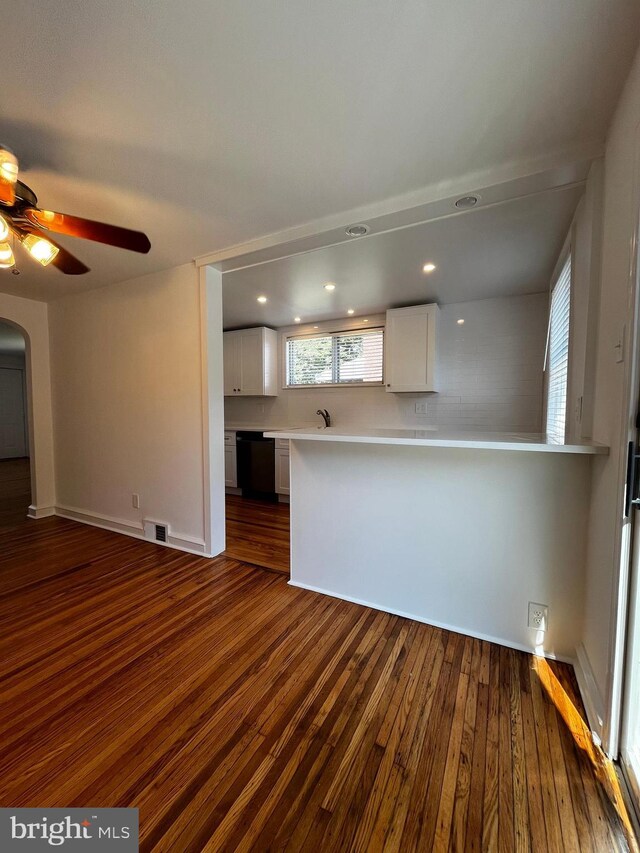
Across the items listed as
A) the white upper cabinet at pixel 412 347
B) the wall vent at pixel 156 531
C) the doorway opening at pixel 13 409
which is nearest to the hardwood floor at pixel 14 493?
the doorway opening at pixel 13 409

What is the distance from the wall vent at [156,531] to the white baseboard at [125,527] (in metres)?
0.03

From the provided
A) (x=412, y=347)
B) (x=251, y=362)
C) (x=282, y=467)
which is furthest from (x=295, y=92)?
(x=282, y=467)

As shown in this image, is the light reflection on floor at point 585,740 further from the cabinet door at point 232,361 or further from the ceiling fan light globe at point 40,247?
the cabinet door at point 232,361

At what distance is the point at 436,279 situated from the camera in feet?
9.41

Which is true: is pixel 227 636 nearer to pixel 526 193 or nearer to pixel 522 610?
pixel 522 610

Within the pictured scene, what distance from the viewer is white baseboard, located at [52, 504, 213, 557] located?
2.80m

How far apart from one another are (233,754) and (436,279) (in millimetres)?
3267

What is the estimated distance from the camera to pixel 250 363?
4473 millimetres

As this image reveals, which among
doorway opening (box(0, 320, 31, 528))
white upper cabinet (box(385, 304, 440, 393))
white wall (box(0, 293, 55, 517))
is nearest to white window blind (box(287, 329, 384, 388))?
white upper cabinet (box(385, 304, 440, 393))

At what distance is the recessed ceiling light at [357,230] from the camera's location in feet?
6.49

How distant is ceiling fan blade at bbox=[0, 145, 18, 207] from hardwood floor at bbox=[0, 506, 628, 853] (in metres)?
2.12

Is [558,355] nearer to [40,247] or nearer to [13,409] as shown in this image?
[40,247]

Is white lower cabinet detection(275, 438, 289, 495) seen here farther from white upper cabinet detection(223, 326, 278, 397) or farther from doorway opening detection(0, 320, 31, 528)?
doorway opening detection(0, 320, 31, 528)

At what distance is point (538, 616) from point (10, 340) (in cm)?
849
